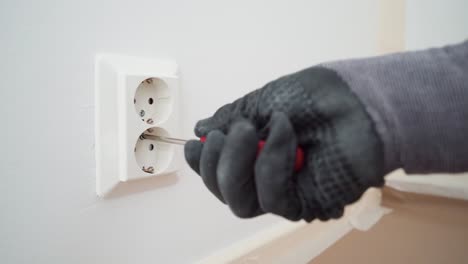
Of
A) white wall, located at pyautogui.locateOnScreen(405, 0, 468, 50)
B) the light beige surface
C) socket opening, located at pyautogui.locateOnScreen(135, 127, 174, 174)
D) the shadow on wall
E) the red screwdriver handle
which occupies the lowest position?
the light beige surface

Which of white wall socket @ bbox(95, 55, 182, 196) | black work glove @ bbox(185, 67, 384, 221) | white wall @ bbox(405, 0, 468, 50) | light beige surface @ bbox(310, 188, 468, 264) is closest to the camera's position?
black work glove @ bbox(185, 67, 384, 221)

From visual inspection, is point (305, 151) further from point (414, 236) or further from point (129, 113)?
point (414, 236)

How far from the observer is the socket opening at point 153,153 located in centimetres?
29

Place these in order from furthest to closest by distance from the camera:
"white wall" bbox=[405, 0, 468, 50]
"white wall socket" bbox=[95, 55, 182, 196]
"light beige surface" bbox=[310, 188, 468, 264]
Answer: "white wall" bbox=[405, 0, 468, 50]
"light beige surface" bbox=[310, 188, 468, 264]
"white wall socket" bbox=[95, 55, 182, 196]

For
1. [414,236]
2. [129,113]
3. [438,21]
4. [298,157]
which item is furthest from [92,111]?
[438,21]

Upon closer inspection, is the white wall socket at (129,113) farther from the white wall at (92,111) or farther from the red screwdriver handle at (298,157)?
the red screwdriver handle at (298,157)

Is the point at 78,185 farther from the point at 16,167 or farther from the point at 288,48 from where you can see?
the point at 288,48

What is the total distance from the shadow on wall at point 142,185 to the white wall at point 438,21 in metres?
0.62

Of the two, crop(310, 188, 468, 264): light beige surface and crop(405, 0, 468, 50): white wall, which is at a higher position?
crop(405, 0, 468, 50): white wall

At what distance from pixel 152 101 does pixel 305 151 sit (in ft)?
0.59

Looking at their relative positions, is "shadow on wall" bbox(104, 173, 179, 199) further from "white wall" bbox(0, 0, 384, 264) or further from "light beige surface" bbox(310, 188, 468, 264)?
"light beige surface" bbox(310, 188, 468, 264)

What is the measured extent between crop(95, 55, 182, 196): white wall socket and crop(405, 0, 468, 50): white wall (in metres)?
0.60

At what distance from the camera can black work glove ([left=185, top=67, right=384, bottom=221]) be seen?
0.16m

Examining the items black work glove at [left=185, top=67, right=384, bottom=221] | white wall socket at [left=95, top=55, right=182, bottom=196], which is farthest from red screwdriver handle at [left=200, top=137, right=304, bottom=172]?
white wall socket at [left=95, top=55, right=182, bottom=196]
